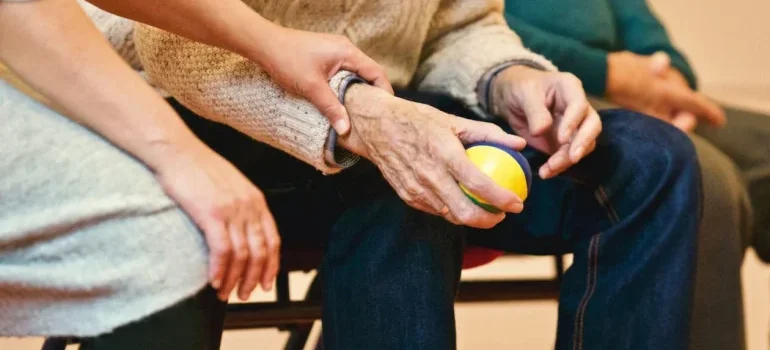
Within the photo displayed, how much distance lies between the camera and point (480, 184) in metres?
0.54

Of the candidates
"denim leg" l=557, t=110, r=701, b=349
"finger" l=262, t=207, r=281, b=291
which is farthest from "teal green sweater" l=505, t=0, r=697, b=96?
"finger" l=262, t=207, r=281, b=291

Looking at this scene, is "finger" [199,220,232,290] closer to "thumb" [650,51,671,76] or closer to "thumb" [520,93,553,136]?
"thumb" [520,93,553,136]

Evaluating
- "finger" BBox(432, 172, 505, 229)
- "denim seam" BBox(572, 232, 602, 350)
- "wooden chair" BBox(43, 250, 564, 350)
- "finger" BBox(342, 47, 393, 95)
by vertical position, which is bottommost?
"wooden chair" BBox(43, 250, 564, 350)

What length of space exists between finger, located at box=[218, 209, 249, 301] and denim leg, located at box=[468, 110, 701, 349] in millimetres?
315

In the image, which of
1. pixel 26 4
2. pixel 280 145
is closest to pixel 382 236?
pixel 280 145

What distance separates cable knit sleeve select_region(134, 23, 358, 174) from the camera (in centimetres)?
64

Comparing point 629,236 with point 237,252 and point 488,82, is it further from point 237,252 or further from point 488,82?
point 237,252

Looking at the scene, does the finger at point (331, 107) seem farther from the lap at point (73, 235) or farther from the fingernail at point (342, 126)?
the lap at point (73, 235)

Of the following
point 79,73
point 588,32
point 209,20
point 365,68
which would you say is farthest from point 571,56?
point 79,73

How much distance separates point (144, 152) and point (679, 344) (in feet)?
1.59

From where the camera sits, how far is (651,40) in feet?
3.91

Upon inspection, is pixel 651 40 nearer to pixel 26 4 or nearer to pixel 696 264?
pixel 696 264

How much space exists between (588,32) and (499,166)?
2.14ft

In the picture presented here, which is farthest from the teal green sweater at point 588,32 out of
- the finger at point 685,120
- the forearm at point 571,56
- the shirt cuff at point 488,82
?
the shirt cuff at point 488,82
